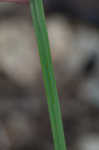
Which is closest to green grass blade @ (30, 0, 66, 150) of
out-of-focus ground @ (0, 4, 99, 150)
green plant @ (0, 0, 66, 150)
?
green plant @ (0, 0, 66, 150)

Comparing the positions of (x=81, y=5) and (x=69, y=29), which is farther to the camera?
(x=69, y=29)

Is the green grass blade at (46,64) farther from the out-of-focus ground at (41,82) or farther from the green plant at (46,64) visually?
the out-of-focus ground at (41,82)

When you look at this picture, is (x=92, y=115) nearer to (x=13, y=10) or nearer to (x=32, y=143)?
(x=32, y=143)

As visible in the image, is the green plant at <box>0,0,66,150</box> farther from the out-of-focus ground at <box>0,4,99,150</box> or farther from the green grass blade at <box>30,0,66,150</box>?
the out-of-focus ground at <box>0,4,99,150</box>

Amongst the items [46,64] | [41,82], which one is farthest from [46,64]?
[41,82]

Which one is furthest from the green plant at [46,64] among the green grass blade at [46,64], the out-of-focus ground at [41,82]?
the out-of-focus ground at [41,82]

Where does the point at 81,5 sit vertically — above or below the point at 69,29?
above

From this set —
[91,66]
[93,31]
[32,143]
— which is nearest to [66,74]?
[91,66]

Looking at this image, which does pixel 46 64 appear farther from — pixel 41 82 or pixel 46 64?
pixel 41 82
